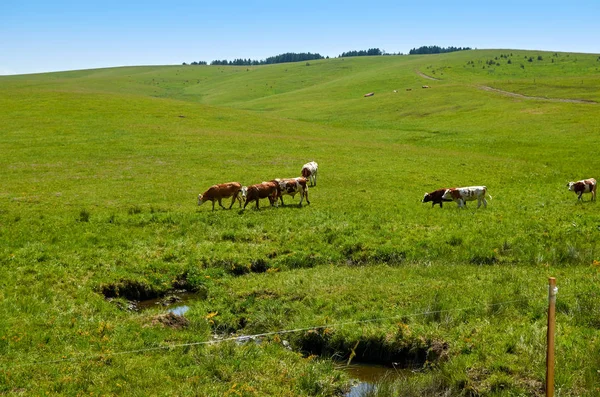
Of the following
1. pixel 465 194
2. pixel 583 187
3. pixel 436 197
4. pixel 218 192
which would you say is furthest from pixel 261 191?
pixel 583 187

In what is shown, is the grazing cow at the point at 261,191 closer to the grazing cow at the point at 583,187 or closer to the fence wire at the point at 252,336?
the fence wire at the point at 252,336

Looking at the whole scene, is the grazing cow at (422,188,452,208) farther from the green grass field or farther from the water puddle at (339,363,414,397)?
the water puddle at (339,363,414,397)

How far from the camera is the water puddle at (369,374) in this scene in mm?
10844

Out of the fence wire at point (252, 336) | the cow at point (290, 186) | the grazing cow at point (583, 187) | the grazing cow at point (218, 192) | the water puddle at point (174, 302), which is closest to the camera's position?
the fence wire at point (252, 336)

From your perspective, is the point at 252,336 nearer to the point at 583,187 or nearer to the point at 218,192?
the point at 218,192

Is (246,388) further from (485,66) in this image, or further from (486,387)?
(485,66)

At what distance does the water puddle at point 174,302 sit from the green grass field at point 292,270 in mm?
402

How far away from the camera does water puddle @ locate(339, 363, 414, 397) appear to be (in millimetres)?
10844

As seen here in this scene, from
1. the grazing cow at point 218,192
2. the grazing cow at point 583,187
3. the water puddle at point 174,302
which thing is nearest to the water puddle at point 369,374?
the water puddle at point 174,302

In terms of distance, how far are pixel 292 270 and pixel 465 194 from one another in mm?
11723

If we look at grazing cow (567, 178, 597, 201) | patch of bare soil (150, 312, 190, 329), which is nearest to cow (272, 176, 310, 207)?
patch of bare soil (150, 312, 190, 329)

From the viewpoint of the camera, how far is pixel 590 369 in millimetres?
10242

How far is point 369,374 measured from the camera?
38.0 feet

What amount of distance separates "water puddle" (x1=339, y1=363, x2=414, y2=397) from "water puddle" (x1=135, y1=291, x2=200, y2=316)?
5.42 metres
